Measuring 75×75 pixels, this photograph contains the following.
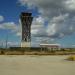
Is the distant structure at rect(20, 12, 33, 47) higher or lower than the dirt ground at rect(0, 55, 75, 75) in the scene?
higher

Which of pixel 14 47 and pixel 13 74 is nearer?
pixel 13 74

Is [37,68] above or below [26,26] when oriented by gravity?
below

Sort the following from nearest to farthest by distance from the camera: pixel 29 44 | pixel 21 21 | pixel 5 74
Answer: pixel 5 74
pixel 29 44
pixel 21 21

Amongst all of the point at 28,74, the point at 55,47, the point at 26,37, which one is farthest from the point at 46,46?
the point at 28,74

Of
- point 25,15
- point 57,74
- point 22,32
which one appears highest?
point 25,15

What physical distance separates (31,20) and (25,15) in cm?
533

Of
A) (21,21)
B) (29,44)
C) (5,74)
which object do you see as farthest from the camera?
(21,21)

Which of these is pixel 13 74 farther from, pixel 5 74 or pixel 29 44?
pixel 29 44

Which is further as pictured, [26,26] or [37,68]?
[26,26]

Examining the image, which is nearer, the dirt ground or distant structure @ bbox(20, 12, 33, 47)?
the dirt ground

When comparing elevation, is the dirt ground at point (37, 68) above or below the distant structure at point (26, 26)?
below

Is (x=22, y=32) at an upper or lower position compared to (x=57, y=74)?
upper

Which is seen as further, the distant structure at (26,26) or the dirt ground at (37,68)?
the distant structure at (26,26)

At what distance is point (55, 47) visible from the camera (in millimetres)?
146000
